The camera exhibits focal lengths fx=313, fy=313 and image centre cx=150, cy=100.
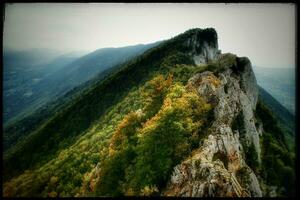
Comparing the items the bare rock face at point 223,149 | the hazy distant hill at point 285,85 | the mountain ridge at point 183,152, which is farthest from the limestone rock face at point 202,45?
the bare rock face at point 223,149

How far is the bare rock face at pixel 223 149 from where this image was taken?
17703 mm

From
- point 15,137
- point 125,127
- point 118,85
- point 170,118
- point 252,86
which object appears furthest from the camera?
point 15,137

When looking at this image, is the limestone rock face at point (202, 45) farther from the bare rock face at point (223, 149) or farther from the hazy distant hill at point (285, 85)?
the bare rock face at point (223, 149)

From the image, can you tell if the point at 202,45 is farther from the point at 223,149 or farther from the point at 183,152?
the point at 183,152

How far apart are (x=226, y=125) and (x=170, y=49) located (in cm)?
3932

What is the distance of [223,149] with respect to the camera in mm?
22172

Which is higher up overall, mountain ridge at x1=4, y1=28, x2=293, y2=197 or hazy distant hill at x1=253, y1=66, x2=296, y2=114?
hazy distant hill at x1=253, y1=66, x2=296, y2=114

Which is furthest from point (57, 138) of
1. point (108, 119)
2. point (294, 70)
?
point (294, 70)

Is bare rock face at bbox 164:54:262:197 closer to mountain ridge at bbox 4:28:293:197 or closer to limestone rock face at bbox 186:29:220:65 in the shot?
mountain ridge at bbox 4:28:293:197

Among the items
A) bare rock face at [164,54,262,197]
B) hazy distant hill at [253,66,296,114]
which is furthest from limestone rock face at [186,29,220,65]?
bare rock face at [164,54,262,197]

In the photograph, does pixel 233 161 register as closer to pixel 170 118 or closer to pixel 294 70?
pixel 170 118

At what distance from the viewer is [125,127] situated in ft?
86.4

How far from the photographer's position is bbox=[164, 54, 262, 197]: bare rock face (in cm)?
1770

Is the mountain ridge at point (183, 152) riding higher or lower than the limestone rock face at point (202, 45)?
lower
